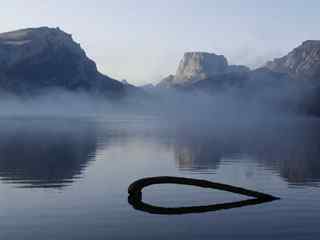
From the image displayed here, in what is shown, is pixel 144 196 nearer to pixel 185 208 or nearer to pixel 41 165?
pixel 185 208

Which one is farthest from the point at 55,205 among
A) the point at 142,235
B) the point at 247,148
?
the point at 247,148

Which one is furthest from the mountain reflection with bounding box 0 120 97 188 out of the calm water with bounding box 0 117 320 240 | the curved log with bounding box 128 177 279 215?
the curved log with bounding box 128 177 279 215

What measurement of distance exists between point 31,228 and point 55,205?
29.8ft

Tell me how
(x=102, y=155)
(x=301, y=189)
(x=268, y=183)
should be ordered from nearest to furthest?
1. (x=301, y=189)
2. (x=268, y=183)
3. (x=102, y=155)

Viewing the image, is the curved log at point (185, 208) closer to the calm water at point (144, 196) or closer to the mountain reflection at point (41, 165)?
the calm water at point (144, 196)

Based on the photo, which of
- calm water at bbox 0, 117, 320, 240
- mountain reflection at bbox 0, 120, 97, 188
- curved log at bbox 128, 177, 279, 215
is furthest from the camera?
mountain reflection at bbox 0, 120, 97, 188

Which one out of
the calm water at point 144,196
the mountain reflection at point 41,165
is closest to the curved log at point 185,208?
the calm water at point 144,196

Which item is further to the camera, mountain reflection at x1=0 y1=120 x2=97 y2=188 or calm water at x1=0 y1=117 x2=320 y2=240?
mountain reflection at x1=0 y1=120 x2=97 y2=188

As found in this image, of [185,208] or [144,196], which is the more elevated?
[185,208]

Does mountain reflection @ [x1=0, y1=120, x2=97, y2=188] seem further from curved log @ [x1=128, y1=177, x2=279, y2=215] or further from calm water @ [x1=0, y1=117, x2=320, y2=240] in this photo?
curved log @ [x1=128, y1=177, x2=279, y2=215]

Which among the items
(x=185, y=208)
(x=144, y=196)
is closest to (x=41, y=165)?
(x=144, y=196)

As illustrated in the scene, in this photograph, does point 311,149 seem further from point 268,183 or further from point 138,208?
point 138,208

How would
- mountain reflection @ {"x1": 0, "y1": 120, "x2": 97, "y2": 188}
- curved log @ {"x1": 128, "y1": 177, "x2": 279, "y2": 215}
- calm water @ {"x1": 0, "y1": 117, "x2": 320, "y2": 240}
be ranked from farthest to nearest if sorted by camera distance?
mountain reflection @ {"x1": 0, "y1": 120, "x2": 97, "y2": 188}, curved log @ {"x1": 128, "y1": 177, "x2": 279, "y2": 215}, calm water @ {"x1": 0, "y1": 117, "x2": 320, "y2": 240}

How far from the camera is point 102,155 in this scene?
324 feet
